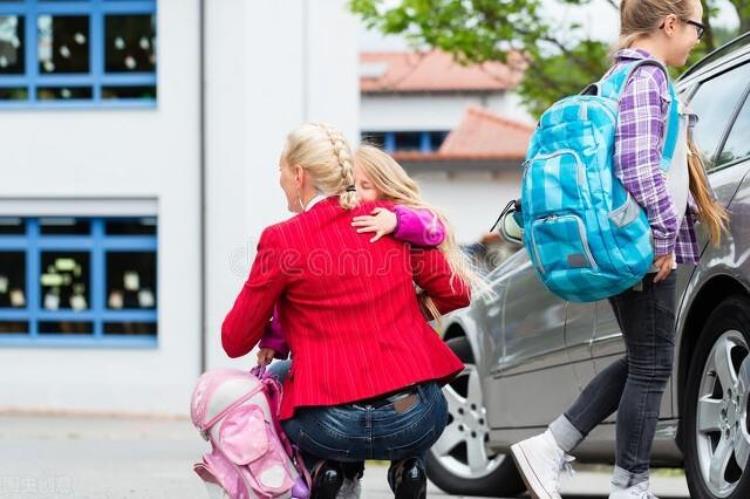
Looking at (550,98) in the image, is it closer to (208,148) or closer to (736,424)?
(208,148)

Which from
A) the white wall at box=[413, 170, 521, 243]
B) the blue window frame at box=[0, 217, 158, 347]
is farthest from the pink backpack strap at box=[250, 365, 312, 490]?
the white wall at box=[413, 170, 521, 243]

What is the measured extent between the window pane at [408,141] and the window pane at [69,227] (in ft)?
105

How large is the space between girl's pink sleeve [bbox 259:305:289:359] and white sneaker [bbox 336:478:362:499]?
446 millimetres

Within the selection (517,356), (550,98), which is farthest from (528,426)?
(550,98)

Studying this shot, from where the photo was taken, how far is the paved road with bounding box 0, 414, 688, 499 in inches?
316

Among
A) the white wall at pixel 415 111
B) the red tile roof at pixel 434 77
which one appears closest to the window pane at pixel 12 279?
the red tile roof at pixel 434 77

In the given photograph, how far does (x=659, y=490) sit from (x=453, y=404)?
227 centimetres

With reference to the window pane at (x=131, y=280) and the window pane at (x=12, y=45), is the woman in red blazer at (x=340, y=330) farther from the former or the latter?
the window pane at (x=12, y=45)

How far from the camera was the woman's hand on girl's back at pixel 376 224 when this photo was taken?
5094 millimetres

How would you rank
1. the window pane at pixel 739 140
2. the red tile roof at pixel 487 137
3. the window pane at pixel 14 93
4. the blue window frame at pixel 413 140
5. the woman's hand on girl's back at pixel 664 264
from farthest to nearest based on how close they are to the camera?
the blue window frame at pixel 413 140 < the red tile roof at pixel 487 137 < the window pane at pixel 14 93 < the window pane at pixel 739 140 < the woman's hand on girl's back at pixel 664 264

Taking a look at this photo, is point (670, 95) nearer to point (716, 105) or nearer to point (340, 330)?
point (716, 105)

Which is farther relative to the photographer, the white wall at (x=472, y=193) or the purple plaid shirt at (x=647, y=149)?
the white wall at (x=472, y=193)

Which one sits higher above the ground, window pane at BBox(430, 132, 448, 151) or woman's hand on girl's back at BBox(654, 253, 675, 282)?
window pane at BBox(430, 132, 448, 151)

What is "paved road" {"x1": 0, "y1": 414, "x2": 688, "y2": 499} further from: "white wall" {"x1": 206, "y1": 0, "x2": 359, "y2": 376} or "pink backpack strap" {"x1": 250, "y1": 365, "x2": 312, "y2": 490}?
"white wall" {"x1": 206, "y1": 0, "x2": 359, "y2": 376}
